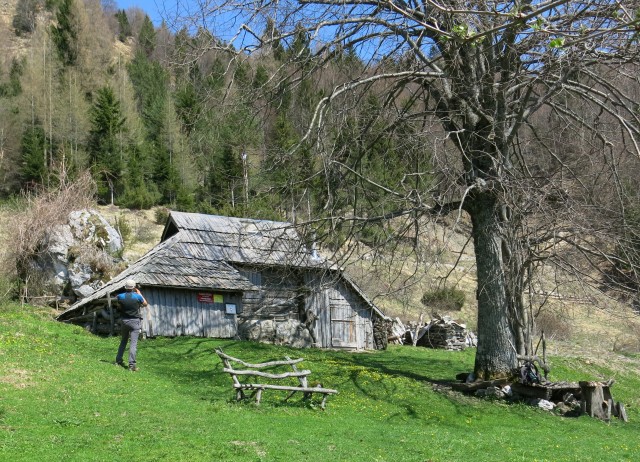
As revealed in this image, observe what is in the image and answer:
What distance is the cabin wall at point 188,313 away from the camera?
25.0 meters

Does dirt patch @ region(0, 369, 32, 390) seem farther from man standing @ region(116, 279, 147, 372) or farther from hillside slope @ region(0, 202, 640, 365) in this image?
hillside slope @ region(0, 202, 640, 365)

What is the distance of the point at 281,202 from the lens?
18406 millimetres

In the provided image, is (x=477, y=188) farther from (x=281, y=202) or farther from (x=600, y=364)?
(x=600, y=364)

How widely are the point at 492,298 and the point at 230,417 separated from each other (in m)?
8.91

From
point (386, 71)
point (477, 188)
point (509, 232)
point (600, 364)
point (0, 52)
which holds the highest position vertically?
point (0, 52)

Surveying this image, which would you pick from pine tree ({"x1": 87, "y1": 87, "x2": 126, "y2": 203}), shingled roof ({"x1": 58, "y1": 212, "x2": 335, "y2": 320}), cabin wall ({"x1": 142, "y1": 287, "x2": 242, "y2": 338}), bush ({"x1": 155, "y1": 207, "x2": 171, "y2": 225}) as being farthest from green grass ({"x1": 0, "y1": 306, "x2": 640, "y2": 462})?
pine tree ({"x1": 87, "y1": 87, "x2": 126, "y2": 203})

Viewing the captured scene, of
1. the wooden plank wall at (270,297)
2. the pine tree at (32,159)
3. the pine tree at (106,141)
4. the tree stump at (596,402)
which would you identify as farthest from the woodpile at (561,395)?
the pine tree at (106,141)

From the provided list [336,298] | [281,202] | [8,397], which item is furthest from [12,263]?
[8,397]

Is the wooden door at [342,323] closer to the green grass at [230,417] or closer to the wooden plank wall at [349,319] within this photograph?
the wooden plank wall at [349,319]

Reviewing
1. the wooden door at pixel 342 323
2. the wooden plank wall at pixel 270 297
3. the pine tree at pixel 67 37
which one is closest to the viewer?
the wooden plank wall at pixel 270 297

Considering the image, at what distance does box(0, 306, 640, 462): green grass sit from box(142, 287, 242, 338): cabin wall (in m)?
2.47

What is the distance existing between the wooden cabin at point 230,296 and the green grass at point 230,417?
9.15 ft

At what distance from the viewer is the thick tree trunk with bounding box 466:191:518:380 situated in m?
19.0

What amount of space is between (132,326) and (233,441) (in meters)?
7.01
